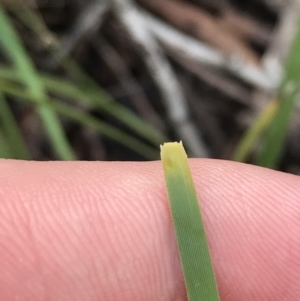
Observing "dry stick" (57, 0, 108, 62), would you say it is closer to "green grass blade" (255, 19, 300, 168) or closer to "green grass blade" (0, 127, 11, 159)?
"green grass blade" (0, 127, 11, 159)

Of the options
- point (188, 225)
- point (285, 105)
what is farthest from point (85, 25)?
point (188, 225)

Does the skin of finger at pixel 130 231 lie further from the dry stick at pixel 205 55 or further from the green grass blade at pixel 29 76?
the dry stick at pixel 205 55

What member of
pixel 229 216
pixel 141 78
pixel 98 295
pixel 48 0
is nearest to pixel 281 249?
pixel 229 216

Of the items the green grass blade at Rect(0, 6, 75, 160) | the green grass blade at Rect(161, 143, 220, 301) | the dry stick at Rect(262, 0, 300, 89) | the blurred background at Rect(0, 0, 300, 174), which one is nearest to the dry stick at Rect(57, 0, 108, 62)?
the blurred background at Rect(0, 0, 300, 174)

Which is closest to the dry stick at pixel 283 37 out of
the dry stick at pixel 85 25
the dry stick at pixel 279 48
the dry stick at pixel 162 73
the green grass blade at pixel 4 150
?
→ the dry stick at pixel 279 48

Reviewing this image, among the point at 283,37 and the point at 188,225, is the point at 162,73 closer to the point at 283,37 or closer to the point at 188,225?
the point at 283,37

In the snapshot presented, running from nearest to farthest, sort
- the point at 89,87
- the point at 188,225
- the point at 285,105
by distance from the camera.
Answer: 1. the point at 188,225
2. the point at 285,105
3. the point at 89,87

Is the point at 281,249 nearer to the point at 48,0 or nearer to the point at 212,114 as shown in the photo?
the point at 212,114

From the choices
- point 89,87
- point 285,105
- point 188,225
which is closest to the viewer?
A: point 188,225
